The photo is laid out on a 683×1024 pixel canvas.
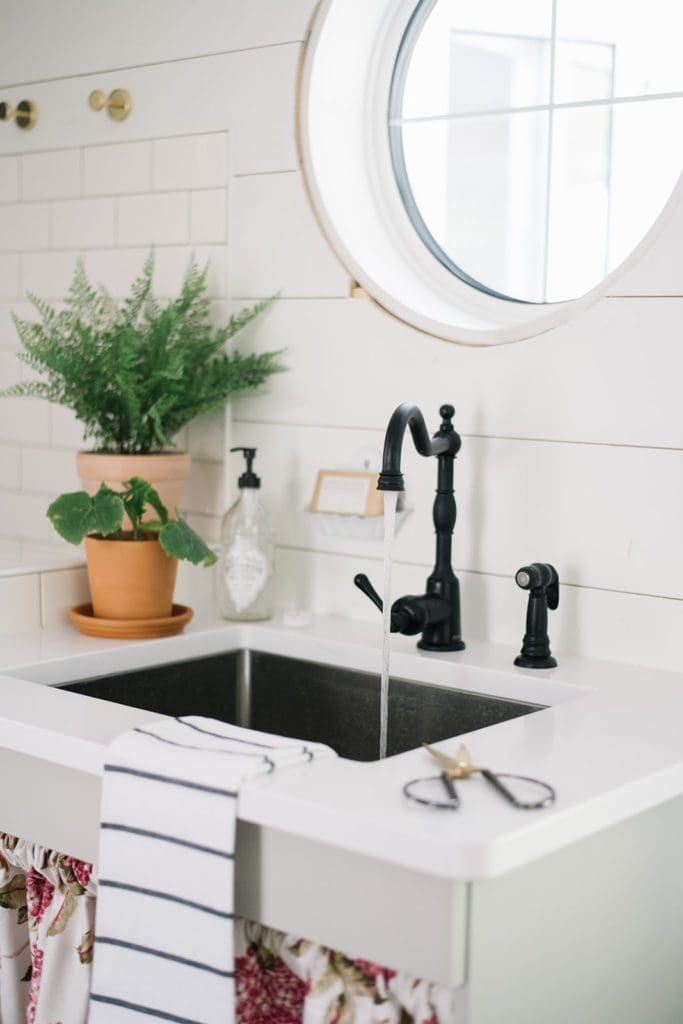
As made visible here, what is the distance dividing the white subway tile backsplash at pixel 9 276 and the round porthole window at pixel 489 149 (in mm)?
785

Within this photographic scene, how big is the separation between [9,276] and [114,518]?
0.98m

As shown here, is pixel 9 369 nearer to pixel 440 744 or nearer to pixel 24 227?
pixel 24 227

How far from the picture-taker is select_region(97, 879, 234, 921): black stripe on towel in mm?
1272

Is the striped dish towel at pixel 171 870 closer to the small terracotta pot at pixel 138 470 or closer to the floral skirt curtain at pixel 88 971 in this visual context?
the floral skirt curtain at pixel 88 971

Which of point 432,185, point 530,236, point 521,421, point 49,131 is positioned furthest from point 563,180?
point 521,421

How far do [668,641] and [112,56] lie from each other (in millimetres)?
1473

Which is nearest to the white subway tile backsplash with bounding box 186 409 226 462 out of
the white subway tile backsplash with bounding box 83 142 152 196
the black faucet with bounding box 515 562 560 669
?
the white subway tile backsplash with bounding box 83 142 152 196

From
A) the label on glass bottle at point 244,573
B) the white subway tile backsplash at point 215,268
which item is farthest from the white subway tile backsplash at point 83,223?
the label on glass bottle at point 244,573

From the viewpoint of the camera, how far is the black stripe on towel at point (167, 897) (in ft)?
4.17

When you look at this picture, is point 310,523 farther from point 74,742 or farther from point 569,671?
point 74,742

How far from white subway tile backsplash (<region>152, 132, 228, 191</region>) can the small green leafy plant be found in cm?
63

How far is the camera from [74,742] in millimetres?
1429

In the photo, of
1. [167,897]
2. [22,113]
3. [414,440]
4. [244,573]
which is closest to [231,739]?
[167,897]

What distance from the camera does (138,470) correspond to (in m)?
2.12
